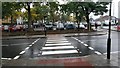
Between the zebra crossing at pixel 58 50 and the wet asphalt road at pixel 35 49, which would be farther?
the zebra crossing at pixel 58 50

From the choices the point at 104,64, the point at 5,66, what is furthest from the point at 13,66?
the point at 104,64

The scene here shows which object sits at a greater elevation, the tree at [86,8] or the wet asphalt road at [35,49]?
the tree at [86,8]

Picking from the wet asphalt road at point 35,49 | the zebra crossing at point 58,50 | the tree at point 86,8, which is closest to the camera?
the wet asphalt road at point 35,49

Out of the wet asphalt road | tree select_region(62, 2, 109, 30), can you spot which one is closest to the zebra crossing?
the wet asphalt road

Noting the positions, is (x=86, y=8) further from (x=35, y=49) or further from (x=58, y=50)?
(x=58, y=50)

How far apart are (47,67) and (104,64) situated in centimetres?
213

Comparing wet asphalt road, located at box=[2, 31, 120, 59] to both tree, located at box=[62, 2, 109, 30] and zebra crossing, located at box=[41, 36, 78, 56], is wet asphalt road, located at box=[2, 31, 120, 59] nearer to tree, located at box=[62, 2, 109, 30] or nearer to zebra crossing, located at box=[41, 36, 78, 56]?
zebra crossing, located at box=[41, 36, 78, 56]

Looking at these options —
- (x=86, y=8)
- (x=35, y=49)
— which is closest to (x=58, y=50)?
(x=35, y=49)

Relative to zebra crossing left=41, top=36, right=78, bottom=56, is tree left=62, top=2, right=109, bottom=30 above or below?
above

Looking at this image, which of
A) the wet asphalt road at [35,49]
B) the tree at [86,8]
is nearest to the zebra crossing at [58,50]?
the wet asphalt road at [35,49]

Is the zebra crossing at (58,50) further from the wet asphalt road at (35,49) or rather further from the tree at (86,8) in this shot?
the tree at (86,8)

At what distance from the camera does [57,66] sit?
29.3ft

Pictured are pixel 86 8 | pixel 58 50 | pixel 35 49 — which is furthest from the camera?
pixel 86 8

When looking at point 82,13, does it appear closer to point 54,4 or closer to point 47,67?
point 54,4
